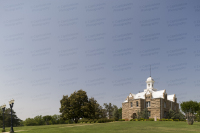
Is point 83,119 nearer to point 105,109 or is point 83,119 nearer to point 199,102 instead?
point 105,109

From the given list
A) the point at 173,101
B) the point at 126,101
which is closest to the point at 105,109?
the point at 126,101

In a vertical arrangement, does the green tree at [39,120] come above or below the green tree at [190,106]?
below

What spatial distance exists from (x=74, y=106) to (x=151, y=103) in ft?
79.1

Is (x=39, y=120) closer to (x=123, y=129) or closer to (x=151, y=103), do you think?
(x=151, y=103)

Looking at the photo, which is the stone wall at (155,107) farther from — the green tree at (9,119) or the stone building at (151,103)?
Result: the green tree at (9,119)

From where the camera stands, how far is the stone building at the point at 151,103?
171 feet

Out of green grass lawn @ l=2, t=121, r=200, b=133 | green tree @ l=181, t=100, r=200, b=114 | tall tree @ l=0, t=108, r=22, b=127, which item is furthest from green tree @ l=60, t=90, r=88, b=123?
green tree @ l=181, t=100, r=200, b=114

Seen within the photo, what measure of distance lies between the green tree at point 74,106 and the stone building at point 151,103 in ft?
58.3

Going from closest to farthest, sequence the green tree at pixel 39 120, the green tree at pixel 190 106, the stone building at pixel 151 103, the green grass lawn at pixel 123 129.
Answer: the green grass lawn at pixel 123 129 → the stone building at pixel 151 103 → the green tree at pixel 39 120 → the green tree at pixel 190 106

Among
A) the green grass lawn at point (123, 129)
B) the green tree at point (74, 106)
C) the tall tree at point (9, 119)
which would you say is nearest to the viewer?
the green grass lawn at point (123, 129)

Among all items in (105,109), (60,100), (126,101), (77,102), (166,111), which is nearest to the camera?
(77,102)

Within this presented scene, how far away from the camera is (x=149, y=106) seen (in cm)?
5428

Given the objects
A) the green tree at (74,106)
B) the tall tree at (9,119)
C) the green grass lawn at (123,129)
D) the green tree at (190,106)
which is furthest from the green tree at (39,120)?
the green tree at (190,106)

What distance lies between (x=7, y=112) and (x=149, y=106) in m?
48.7
